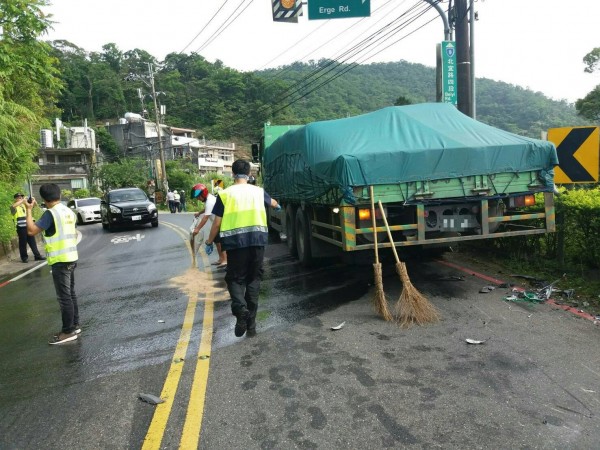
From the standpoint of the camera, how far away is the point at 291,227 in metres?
10.0

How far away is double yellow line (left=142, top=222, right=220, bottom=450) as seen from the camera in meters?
3.24

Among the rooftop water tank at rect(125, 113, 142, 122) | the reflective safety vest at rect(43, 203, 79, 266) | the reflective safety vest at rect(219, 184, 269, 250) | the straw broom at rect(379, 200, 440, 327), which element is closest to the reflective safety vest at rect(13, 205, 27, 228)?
the reflective safety vest at rect(43, 203, 79, 266)

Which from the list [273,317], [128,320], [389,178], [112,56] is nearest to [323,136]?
[389,178]

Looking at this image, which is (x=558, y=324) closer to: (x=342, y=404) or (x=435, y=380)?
(x=435, y=380)

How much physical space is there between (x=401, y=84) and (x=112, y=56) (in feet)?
215

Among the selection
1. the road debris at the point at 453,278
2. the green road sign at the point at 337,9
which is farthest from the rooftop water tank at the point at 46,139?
the road debris at the point at 453,278

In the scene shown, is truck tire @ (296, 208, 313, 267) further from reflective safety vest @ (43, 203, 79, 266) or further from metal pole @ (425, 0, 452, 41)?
metal pole @ (425, 0, 452, 41)

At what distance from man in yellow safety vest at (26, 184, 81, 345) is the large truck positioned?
330 cm

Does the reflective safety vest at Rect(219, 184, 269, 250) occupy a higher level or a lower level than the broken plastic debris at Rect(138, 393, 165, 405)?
higher

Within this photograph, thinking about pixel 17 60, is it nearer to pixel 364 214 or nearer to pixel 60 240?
pixel 60 240

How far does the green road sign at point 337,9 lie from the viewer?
1223 centimetres

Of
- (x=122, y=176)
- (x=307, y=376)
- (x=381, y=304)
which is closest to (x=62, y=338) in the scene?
(x=307, y=376)

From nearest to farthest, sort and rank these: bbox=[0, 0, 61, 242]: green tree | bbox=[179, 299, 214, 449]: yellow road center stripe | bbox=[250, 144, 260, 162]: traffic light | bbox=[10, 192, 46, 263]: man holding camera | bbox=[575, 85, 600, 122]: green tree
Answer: bbox=[179, 299, 214, 449]: yellow road center stripe, bbox=[0, 0, 61, 242]: green tree, bbox=[10, 192, 46, 263]: man holding camera, bbox=[250, 144, 260, 162]: traffic light, bbox=[575, 85, 600, 122]: green tree

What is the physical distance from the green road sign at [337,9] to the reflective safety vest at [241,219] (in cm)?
854
